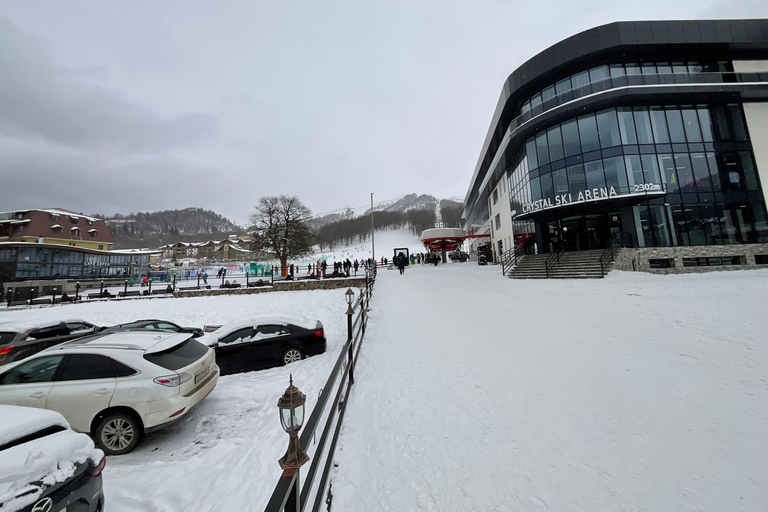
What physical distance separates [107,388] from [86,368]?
0.56 meters

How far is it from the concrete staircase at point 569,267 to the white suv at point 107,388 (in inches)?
795

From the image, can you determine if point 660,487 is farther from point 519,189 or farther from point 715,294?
point 519,189

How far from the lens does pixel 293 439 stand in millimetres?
2000

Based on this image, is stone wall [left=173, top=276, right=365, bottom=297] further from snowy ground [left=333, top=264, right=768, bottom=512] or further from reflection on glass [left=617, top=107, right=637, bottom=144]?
reflection on glass [left=617, top=107, right=637, bottom=144]

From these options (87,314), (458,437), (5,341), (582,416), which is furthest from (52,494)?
(87,314)


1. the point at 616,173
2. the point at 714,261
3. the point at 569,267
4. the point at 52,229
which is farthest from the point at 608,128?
the point at 52,229

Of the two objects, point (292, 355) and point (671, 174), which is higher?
point (671, 174)

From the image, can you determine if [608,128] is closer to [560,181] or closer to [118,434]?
[560,181]

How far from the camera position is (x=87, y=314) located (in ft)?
64.9

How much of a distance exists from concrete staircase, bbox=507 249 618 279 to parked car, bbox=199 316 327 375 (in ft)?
55.3

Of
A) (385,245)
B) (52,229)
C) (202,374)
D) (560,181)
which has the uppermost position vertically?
(385,245)

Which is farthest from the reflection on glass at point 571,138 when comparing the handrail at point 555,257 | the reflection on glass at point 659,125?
the handrail at point 555,257

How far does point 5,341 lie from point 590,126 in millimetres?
32734

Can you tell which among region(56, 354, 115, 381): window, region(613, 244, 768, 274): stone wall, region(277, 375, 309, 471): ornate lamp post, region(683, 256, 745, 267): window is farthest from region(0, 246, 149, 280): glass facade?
region(683, 256, 745, 267): window
